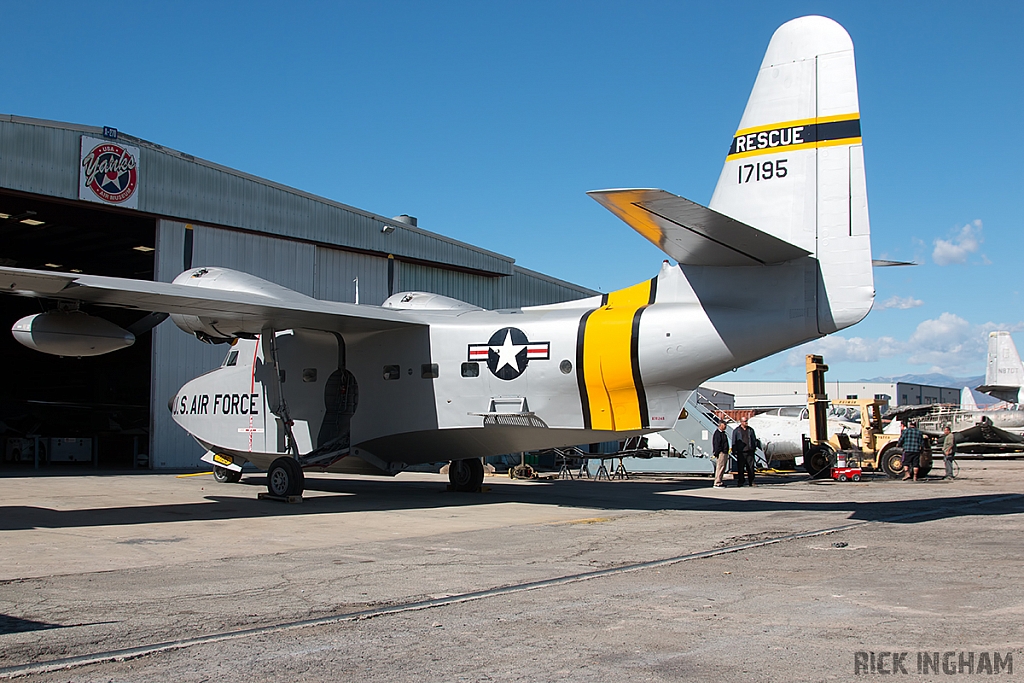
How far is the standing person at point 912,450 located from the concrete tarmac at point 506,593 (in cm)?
753

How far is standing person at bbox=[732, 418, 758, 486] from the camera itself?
18656 mm

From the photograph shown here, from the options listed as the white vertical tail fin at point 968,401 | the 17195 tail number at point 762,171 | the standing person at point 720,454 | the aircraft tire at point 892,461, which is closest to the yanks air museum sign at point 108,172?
the standing person at point 720,454

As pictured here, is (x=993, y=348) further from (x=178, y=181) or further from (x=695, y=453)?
(x=178, y=181)

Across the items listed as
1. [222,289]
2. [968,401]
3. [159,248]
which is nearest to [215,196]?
[159,248]

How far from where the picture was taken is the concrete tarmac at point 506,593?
4477 millimetres

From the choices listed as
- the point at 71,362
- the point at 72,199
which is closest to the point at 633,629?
the point at 72,199

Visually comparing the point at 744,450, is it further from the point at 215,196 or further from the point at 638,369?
the point at 215,196

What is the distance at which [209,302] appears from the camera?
12367mm

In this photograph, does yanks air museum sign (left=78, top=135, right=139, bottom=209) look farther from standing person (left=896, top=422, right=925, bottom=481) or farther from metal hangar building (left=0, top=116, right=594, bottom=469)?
standing person (left=896, top=422, right=925, bottom=481)

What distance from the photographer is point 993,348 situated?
4444 cm

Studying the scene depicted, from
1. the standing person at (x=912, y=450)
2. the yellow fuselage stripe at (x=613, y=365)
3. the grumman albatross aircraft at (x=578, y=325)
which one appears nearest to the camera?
the grumman albatross aircraft at (x=578, y=325)

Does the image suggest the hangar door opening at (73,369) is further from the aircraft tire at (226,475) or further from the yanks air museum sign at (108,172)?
the aircraft tire at (226,475)

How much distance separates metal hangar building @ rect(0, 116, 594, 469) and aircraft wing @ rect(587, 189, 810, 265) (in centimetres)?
1716

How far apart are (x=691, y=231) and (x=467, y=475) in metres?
7.80
